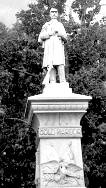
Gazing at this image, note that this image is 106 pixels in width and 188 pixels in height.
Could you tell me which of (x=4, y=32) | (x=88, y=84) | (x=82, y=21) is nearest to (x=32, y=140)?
(x=88, y=84)

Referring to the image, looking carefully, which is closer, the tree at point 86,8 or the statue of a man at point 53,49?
the statue of a man at point 53,49

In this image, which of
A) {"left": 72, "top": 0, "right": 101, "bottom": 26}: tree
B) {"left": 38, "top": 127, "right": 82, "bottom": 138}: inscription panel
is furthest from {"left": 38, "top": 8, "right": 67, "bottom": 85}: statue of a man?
{"left": 72, "top": 0, "right": 101, "bottom": 26}: tree

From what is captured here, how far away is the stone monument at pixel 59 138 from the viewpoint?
22.6ft

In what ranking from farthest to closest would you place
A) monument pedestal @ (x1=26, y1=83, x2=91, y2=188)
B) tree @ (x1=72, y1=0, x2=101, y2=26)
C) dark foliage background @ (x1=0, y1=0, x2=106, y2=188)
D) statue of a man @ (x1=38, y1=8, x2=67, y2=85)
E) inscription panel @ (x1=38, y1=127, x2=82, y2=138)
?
tree @ (x1=72, y1=0, x2=101, y2=26)
dark foliage background @ (x1=0, y1=0, x2=106, y2=188)
statue of a man @ (x1=38, y1=8, x2=67, y2=85)
inscription panel @ (x1=38, y1=127, x2=82, y2=138)
monument pedestal @ (x1=26, y1=83, x2=91, y2=188)

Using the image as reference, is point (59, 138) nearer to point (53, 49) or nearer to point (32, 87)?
point (53, 49)

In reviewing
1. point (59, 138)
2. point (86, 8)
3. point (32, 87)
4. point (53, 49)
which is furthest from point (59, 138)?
point (86, 8)

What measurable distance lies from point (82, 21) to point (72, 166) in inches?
633

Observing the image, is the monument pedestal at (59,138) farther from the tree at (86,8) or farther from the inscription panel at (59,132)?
the tree at (86,8)

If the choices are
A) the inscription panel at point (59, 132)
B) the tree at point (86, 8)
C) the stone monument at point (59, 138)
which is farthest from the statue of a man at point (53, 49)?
the tree at point (86, 8)

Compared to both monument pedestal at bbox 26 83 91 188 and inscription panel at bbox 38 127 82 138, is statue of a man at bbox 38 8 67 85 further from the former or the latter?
inscription panel at bbox 38 127 82 138

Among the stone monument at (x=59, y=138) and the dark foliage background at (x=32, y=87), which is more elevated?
the dark foliage background at (x=32, y=87)

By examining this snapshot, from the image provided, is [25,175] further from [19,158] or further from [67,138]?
[67,138]

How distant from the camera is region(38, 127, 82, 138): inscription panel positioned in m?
7.17

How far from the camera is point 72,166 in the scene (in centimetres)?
701
